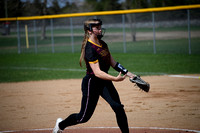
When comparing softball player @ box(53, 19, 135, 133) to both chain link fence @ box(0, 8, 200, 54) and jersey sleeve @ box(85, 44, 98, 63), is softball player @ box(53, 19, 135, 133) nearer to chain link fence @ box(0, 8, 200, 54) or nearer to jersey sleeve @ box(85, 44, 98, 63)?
jersey sleeve @ box(85, 44, 98, 63)

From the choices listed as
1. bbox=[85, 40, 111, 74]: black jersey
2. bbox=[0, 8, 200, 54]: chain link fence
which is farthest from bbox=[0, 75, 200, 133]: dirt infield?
bbox=[0, 8, 200, 54]: chain link fence

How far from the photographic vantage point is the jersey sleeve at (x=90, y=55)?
4758mm

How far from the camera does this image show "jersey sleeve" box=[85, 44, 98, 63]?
4758 mm

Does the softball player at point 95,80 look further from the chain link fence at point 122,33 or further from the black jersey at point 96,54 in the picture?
the chain link fence at point 122,33

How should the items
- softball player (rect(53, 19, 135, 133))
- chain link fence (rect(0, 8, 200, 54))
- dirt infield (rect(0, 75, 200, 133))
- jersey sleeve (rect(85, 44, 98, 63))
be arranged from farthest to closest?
1. chain link fence (rect(0, 8, 200, 54))
2. dirt infield (rect(0, 75, 200, 133))
3. softball player (rect(53, 19, 135, 133))
4. jersey sleeve (rect(85, 44, 98, 63))

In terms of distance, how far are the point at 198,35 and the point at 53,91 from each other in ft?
51.1

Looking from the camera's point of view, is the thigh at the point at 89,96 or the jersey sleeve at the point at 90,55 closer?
the jersey sleeve at the point at 90,55

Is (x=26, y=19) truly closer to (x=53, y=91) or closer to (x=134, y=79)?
(x=53, y=91)

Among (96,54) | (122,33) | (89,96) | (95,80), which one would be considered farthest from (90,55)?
(122,33)

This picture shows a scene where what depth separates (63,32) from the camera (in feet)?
89.7

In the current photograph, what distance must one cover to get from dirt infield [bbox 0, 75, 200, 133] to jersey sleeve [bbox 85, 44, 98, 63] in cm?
189

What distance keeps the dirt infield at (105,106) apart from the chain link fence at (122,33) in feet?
34.0

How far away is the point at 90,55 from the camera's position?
4777 mm

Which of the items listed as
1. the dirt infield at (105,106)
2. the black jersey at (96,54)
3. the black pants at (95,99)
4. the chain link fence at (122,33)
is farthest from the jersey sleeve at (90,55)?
the chain link fence at (122,33)
